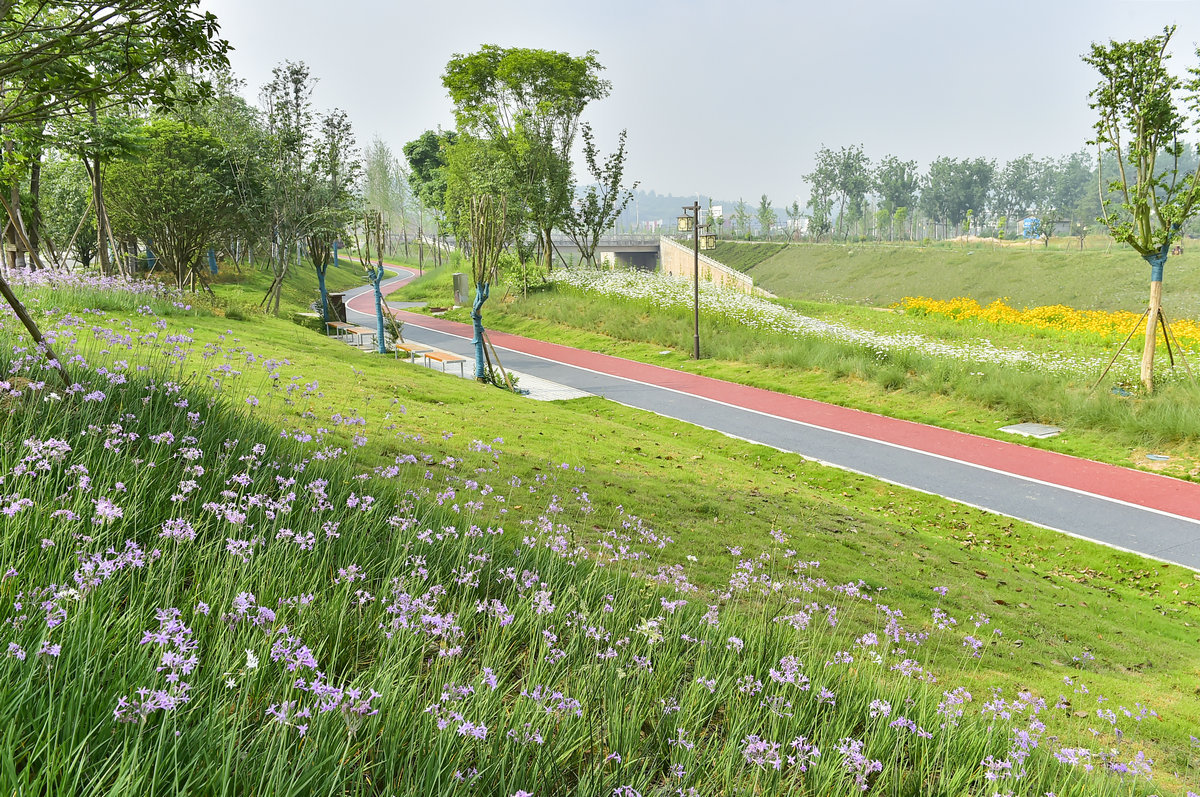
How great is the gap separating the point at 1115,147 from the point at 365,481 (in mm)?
17683

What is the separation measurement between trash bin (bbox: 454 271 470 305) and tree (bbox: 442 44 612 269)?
500cm

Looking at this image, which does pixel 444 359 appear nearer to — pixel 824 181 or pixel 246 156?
pixel 246 156

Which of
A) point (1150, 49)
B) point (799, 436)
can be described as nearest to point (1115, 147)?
point (1150, 49)

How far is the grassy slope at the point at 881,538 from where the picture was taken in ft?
20.6

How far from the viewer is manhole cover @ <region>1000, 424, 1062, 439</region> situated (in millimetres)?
14953

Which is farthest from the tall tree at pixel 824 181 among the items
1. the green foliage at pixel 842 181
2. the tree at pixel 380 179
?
the tree at pixel 380 179

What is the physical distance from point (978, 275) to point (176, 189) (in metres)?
63.3

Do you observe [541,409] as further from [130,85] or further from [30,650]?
[30,650]

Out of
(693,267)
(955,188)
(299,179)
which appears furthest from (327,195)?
(955,188)

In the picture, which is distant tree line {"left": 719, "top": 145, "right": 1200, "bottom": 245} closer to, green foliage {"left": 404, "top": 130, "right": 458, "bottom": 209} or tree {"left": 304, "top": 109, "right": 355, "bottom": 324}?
green foliage {"left": 404, "top": 130, "right": 458, "bottom": 209}

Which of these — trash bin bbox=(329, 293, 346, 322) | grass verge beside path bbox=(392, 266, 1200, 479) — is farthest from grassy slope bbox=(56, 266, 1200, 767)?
trash bin bbox=(329, 293, 346, 322)

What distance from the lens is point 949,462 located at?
1368 centimetres

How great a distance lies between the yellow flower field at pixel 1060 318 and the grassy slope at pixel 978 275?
23024 mm

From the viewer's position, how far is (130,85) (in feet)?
17.7
